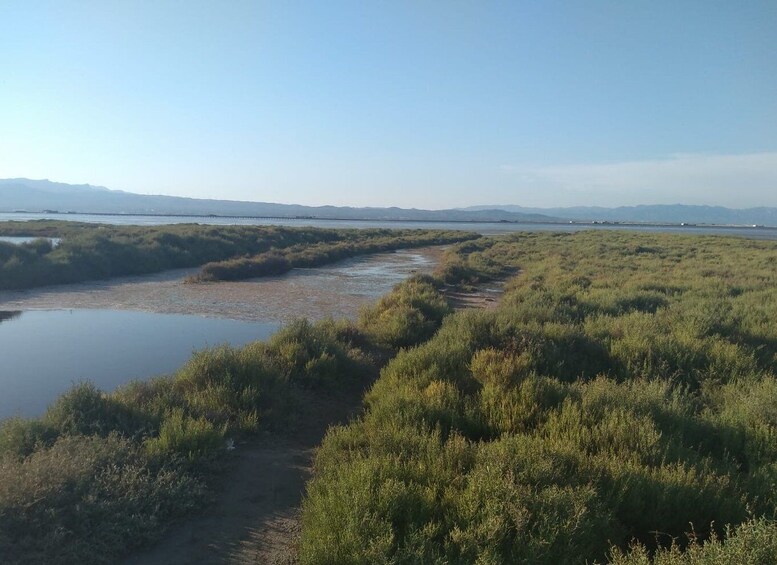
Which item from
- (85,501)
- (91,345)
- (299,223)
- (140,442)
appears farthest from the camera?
(299,223)

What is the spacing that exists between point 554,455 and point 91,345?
11.3 metres

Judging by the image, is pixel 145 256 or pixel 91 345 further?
pixel 145 256

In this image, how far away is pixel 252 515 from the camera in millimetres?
5594

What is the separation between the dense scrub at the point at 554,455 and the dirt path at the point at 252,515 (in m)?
0.39

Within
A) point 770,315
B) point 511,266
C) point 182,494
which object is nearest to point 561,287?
point 770,315

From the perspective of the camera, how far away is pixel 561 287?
20.1 m

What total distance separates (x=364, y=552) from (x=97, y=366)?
9.25 meters

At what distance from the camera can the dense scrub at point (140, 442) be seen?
4.73m

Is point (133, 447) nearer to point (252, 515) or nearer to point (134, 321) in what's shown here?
point (252, 515)

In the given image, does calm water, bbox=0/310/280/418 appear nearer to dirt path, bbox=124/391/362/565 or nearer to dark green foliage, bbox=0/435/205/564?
dark green foliage, bbox=0/435/205/564

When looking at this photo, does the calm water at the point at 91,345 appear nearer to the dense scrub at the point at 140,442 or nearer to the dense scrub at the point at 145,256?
the dense scrub at the point at 140,442

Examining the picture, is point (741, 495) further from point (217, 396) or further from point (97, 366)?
point (97, 366)

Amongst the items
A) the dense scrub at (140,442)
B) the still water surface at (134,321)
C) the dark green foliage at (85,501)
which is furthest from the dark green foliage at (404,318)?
the dark green foliage at (85,501)

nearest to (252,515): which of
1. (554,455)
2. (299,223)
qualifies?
(554,455)
